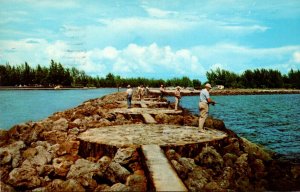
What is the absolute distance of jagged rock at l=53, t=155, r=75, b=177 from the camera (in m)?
8.57

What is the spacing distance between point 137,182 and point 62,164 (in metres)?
2.48

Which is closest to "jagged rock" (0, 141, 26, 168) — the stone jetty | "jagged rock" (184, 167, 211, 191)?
the stone jetty

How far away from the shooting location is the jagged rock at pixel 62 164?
8.57 m

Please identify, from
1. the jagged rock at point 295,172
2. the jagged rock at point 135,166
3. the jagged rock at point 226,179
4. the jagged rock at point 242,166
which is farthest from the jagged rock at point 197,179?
the jagged rock at point 295,172

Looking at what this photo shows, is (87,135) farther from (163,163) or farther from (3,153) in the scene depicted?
(163,163)

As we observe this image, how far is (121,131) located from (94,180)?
396cm

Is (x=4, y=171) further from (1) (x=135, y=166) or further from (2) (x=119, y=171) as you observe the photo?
(1) (x=135, y=166)

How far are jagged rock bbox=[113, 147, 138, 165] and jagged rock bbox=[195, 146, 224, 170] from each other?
1.61 meters

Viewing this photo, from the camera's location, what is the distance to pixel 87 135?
1087 cm

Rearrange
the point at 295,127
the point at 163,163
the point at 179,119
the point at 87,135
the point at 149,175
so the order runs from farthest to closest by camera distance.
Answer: the point at 295,127
the point at 179,119
the point at 87,135
the point at 163,163
the point at 149,175

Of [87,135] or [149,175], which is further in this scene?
[87,135]

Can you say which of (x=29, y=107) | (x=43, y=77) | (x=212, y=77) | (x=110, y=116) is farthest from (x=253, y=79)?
(x=110, y=116)

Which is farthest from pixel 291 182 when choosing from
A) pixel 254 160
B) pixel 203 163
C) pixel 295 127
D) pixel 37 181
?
pixel 295 127

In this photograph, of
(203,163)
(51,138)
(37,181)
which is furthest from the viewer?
(51,138)
